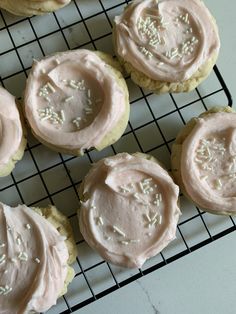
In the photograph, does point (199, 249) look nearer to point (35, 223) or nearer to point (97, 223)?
point (97, 223)

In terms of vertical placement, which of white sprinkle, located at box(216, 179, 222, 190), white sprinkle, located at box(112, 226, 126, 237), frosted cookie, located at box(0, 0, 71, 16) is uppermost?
frosted cookie, located at box(0, 0, 71, 16)

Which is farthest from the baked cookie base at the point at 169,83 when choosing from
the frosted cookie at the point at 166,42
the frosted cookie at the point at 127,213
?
the frosted cookie at the point at 127,213

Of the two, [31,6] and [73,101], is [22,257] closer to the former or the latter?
[73,101]

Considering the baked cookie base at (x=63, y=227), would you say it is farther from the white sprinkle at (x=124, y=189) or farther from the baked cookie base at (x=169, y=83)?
the baked cookie base at (x=169, y=83)

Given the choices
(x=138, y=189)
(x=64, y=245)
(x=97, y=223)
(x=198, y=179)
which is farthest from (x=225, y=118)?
(x=64, y=245)

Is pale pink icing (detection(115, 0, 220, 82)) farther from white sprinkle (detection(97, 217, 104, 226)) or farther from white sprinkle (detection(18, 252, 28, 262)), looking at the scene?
white sprinkle (detection(18, 252, 28, 262))

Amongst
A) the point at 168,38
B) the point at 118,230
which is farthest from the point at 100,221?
the point at 168,38

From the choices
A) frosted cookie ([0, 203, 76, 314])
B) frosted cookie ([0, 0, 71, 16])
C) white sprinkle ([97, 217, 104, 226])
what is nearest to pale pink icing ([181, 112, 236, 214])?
white sprinkle ([97, 217, 104, 226])
